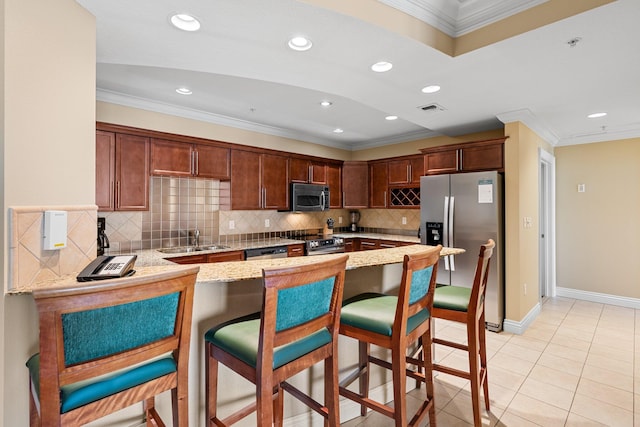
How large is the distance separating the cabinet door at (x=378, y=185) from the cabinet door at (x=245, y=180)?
6.99ft

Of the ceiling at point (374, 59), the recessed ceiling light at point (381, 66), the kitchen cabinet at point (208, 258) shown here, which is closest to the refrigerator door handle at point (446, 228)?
the ceiling at point (374, 59)

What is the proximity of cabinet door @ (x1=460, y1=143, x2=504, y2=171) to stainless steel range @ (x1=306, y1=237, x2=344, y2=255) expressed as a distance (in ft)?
7.08

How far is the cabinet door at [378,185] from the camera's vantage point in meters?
5.39

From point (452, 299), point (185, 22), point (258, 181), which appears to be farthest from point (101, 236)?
point (452, 299)

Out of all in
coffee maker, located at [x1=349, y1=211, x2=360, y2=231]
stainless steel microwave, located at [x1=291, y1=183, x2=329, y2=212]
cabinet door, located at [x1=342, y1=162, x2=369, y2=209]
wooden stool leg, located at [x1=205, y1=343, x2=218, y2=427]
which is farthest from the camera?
coffee maker, located at [x1=349, y1=211, x2=360, y2=231]

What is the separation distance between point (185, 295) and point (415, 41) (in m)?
1.93

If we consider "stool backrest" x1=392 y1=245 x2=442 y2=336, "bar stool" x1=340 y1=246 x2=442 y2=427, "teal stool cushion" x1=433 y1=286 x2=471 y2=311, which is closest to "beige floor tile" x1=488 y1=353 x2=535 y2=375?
"teal stool cushion" x1=433 y1=286 x2=471 y2=311

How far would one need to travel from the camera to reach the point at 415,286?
160 centimetres

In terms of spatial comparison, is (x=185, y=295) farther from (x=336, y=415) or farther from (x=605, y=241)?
(x=605, y=241)

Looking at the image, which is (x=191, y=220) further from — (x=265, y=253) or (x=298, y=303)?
(x=298, y=303)

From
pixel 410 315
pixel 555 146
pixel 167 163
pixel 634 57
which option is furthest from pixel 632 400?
pixel 167 163

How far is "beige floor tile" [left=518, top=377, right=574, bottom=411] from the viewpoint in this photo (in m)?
2.31

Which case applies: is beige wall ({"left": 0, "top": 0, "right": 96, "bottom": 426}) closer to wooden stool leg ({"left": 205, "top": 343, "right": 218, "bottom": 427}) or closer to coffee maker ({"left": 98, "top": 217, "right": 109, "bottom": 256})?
wooden stool leg ({"left": 205, "top": 343, "right": 218, "bottom": 427})

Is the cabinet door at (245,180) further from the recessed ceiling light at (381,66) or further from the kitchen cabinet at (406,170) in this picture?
the recessed ceiling light at (381,66)
